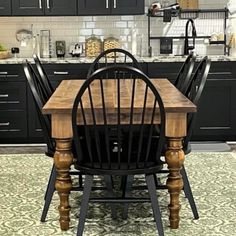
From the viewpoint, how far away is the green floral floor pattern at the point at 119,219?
121 inches

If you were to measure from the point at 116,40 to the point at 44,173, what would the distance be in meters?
2.16

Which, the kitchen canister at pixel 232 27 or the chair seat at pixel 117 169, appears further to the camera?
the kitchen canister at pixel 232 27

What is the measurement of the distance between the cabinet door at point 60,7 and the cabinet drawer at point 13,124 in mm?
1138

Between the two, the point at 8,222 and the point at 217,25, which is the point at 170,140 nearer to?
the point at 8,222

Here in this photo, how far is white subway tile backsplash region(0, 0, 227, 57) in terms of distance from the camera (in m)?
6.04

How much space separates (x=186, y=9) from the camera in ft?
19.4

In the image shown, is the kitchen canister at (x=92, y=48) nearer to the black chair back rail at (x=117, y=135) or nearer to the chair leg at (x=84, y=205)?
the black chair back rail at (x=117, y=135)

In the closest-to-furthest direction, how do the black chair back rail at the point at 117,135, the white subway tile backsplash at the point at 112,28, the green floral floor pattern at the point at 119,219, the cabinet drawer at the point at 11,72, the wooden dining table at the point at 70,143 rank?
the black chair back rail at the point at 117,135
the wooden dining table at the point at 70,143
the green floral floor pattern at the point at 119,219
the cabinet drawer at the point at 11,72
the white subway tile backsplash at the point at 112,28

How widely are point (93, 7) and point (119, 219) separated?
120 inches

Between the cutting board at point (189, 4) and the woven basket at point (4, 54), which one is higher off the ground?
the cutting board at point (189, 4)

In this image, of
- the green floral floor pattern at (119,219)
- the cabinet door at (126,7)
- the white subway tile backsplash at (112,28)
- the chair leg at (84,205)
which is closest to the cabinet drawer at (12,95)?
the white subway tile backsplash at (112,28)

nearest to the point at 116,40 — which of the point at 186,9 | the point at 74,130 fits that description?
the point at 186,9

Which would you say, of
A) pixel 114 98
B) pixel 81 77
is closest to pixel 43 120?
pixel 114 98

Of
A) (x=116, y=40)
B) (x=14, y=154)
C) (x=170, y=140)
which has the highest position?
(x=116, y=40)
